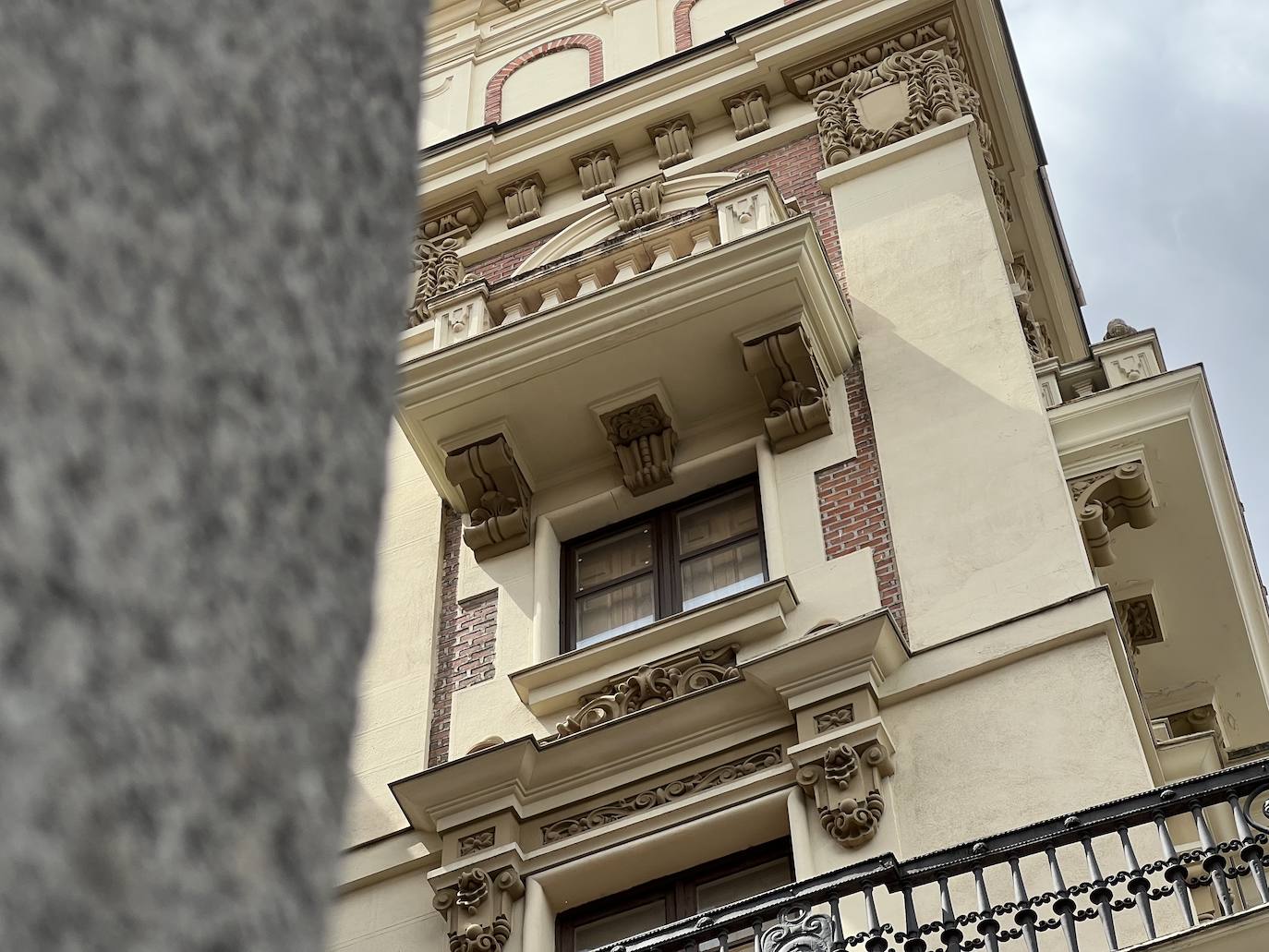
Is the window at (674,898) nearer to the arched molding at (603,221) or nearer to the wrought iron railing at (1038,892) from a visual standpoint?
the wrought iron railing at (1038,892)

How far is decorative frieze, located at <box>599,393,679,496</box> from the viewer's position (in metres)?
12.1

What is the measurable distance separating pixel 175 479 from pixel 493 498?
37.7 feet

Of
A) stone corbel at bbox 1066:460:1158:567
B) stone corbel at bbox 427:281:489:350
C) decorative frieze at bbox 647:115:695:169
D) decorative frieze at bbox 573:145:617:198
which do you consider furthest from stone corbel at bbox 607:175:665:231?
stone corbel at bbox 1066:460:1158:567

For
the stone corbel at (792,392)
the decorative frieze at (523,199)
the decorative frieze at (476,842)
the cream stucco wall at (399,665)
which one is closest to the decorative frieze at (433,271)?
the decorative frieze at (523,199)

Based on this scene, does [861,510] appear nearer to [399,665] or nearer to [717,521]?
[717,521]

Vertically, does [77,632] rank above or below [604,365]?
below

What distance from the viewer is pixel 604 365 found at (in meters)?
12.3

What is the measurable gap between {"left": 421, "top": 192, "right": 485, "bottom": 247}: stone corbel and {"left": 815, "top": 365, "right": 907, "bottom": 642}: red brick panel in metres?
5.42

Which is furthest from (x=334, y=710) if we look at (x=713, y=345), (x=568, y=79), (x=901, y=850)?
(x=568, y=79)

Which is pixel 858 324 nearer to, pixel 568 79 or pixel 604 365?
pixel 604 365

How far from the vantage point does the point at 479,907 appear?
32.1 ft

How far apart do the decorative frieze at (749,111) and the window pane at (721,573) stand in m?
4.99

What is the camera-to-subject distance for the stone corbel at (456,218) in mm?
16141

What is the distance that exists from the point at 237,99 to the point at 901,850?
8.31 meters
